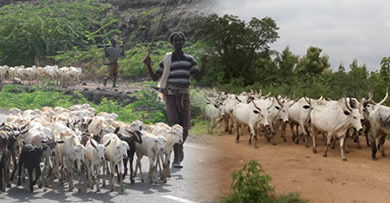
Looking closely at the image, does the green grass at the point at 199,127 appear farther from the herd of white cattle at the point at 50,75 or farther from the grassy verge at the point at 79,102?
the herd of white cattle at the point at 50,75

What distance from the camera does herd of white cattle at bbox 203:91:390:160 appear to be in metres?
11.4

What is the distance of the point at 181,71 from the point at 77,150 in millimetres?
1880

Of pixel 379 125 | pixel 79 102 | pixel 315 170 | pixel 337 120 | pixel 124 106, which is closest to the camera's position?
pixel 315 170

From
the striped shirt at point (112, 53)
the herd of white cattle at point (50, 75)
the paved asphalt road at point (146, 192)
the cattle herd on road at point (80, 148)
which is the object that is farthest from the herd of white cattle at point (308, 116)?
the herd of white cattle at point (50, 75)

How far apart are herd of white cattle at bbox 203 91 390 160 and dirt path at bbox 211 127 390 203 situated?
32 cm

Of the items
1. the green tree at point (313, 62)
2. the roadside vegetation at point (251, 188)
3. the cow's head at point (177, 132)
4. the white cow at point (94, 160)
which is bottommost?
the roadside vegetation at point (251, 188)

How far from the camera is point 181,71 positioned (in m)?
7.69

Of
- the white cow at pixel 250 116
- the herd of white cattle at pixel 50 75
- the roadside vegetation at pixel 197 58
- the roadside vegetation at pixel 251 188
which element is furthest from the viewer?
the herd of white cattle at pixel 50 75

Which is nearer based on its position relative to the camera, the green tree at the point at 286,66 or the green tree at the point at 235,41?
the green tree at the point at 235,41

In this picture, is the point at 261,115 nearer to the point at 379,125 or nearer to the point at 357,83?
the point at 379,125

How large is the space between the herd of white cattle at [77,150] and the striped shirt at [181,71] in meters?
0.63

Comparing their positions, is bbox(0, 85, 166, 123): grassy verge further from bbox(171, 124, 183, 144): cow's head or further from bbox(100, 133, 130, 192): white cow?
bbox(100, 133, 130, 192): white cow

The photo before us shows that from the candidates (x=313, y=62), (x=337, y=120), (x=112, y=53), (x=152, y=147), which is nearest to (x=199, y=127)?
(x=337, y=120)

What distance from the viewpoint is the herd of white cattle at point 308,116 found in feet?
37.5
